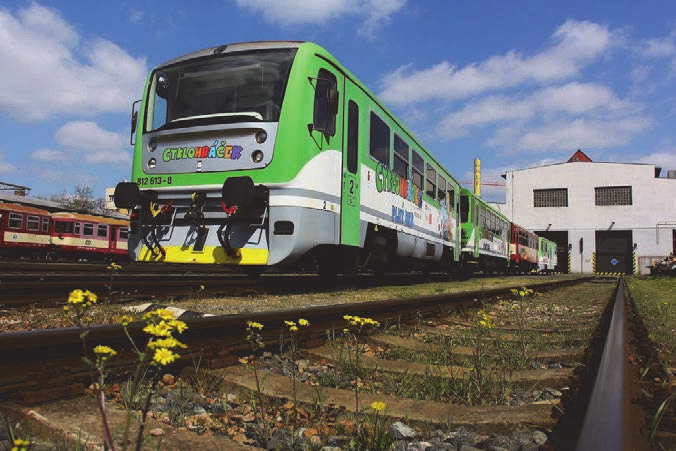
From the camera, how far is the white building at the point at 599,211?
147 ft

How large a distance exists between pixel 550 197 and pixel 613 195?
5.28 metres

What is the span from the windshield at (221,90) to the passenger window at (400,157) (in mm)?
3326

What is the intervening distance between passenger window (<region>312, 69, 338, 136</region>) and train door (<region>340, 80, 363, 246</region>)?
0.38 m

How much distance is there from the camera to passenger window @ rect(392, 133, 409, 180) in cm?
958

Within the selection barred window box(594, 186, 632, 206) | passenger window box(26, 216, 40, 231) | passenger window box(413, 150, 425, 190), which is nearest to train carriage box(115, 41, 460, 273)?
passenger window box(413, 150, 425, 190)

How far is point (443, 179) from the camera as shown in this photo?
13.7 metres

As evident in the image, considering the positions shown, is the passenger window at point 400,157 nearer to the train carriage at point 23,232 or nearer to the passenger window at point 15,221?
the train carriage at point 23,232

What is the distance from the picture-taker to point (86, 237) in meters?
26.7

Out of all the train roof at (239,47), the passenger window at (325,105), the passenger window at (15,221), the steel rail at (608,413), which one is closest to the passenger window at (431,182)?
the passenger window at (325,105)

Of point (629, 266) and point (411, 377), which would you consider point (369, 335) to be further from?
point (629, 266)

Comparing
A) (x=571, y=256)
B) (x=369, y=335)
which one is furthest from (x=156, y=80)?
(x=571, y=256)

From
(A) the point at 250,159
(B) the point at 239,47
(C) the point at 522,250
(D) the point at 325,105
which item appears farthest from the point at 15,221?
(C) the point at 522,250

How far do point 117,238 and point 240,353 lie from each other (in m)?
28.5

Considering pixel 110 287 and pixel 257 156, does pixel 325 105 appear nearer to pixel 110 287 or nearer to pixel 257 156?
pixel 257 156
